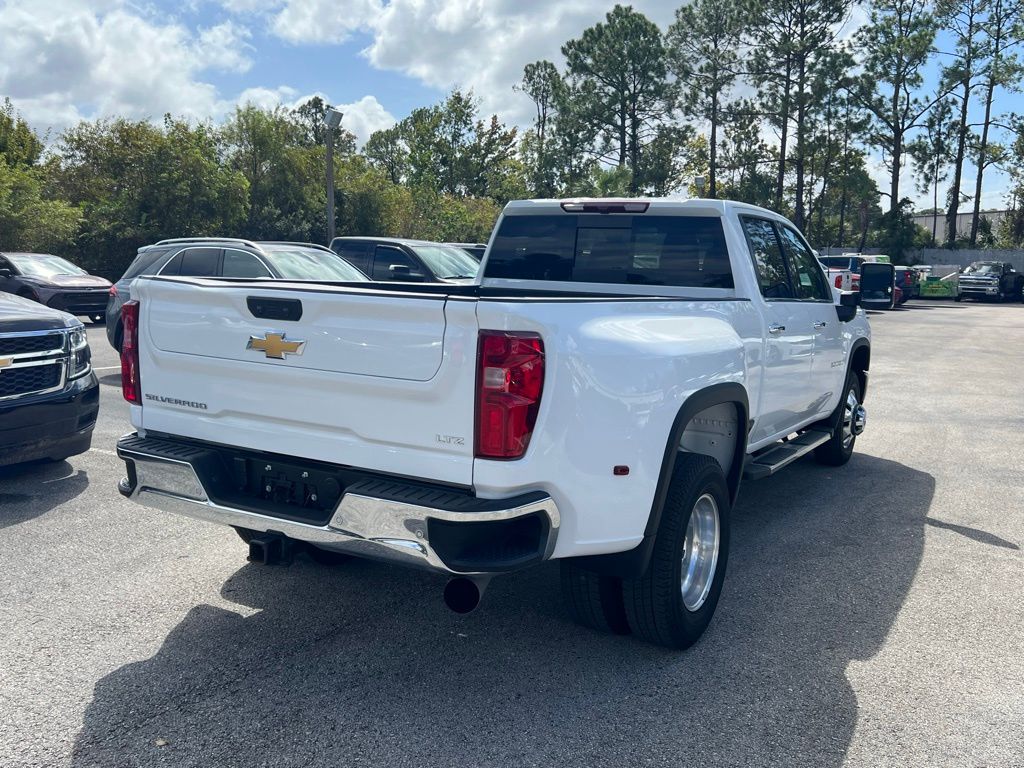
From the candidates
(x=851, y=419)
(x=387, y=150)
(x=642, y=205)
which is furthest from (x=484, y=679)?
(x=387, y=150)

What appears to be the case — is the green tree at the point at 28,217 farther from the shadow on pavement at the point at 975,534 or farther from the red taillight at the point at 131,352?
the shadow on pavement at the point at 975,534

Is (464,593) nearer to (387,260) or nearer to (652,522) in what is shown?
(652,522)

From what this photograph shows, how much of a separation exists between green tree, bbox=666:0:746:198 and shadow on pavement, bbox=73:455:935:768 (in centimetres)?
4807

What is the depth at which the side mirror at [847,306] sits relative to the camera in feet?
21.2

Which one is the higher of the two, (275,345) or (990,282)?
(990,282)

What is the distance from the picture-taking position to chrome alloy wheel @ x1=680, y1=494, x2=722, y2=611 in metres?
3.99

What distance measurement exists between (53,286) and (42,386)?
12.5m

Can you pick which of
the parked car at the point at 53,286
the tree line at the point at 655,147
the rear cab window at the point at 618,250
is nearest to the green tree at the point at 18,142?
the tree line at the point at 655,147

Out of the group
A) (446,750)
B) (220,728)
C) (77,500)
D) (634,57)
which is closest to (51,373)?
(77,500)

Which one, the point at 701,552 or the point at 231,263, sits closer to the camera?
the point at 701,552

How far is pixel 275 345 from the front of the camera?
3473mm

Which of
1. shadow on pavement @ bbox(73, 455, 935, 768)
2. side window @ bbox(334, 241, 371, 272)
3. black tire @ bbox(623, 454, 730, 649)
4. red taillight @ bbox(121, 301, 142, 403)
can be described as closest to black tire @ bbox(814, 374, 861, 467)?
shadow on pavement @ bbox(73, 455, 935, 768)

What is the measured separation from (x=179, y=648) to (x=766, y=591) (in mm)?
2838

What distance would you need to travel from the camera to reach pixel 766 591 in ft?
14.9
